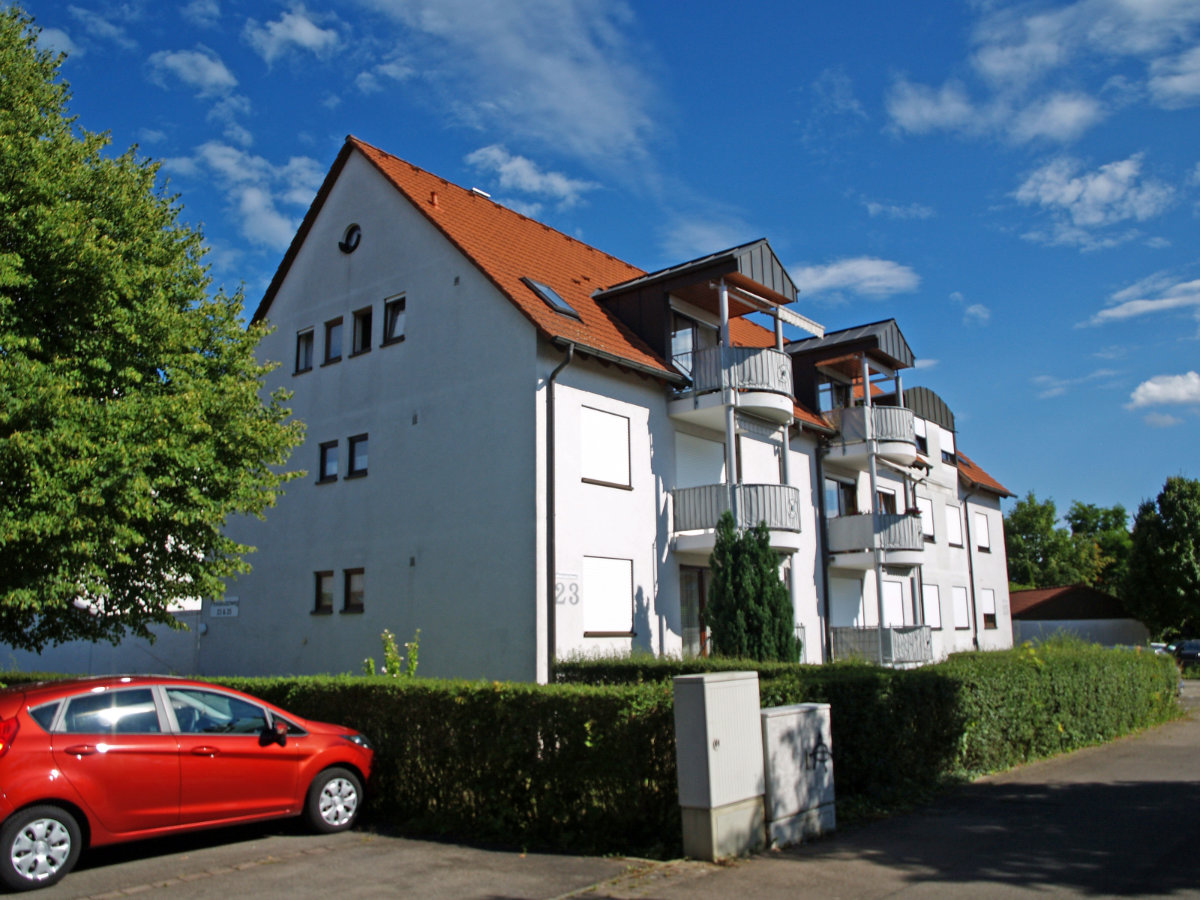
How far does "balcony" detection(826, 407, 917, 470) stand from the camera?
24.2 meters

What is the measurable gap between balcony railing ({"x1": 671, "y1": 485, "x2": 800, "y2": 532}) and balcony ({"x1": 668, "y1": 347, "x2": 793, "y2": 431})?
5.33 feet

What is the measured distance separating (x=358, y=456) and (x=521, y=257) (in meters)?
5.42

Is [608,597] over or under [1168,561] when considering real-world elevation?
under

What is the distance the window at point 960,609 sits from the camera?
3078 cm

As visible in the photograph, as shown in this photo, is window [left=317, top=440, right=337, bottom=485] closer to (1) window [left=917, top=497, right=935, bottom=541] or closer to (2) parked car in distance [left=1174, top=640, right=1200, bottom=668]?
(1) window [left=917, top=497, right=935, bottom=541]

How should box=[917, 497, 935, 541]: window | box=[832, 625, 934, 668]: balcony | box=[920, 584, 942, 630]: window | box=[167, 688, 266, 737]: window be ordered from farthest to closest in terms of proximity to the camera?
box=[917, 497, 935, 541]: window, box=[920, 584, 942, 630]: window, box=[832, 625, 934, 668]: balcony, box=[167, 688, 266, 737]: window

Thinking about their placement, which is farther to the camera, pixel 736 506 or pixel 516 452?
pixel 736 506

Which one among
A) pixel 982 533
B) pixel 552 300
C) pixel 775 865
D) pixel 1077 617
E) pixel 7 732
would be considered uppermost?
pixel 552 300

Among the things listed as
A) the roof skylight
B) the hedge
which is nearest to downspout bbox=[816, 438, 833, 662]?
the roof skylight

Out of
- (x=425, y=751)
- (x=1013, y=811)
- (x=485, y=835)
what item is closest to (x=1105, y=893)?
(x=1013, y=811)

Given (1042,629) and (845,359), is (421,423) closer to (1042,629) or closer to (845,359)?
(845,359)

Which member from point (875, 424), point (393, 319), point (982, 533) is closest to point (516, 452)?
point (393, 319)

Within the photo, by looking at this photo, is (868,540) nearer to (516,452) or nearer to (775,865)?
(516,452)

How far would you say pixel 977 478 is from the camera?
33.5 meters
